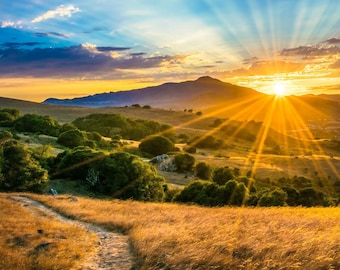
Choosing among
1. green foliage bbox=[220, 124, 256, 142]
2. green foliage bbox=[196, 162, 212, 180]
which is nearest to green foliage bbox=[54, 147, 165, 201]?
green foliage bbox=[196, 162, 212, 180]

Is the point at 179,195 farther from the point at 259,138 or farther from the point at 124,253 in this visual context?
the point at 259,138

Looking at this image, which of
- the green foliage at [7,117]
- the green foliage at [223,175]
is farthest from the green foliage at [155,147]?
the green foliage at [7,117]

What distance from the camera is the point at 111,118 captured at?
127 m

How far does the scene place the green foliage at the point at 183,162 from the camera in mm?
62031

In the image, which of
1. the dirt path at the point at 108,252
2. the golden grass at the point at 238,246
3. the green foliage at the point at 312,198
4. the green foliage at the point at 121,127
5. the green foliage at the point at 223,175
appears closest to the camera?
the golden grass at the point at 238,246

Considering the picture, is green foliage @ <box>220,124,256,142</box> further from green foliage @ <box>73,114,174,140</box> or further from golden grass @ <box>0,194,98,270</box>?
golden grass @ <box>0,194,98,270</box>

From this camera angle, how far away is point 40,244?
1412cm

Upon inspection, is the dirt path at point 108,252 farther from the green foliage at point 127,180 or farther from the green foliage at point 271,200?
the green foliage at point 271,200

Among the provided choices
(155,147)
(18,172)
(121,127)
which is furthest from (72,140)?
(121,127)

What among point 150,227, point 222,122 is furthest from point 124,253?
point 222,122

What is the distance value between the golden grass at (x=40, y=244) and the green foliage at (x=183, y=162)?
42500 mm

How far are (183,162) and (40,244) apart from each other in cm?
4851

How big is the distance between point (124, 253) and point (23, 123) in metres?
76.6

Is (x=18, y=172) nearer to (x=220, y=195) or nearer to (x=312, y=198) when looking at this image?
(x=220, y=195)
